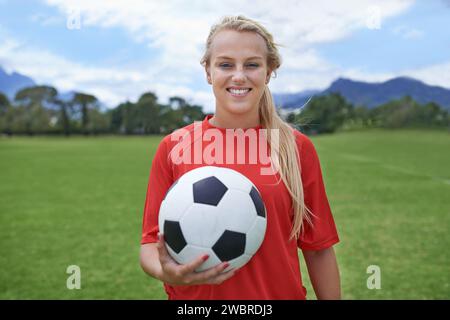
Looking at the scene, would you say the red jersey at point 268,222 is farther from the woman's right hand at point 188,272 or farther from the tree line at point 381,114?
the tree line at point 381,114

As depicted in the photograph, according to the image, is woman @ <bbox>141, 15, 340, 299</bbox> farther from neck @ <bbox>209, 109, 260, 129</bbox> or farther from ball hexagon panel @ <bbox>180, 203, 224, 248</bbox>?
ball hexagon panel @ <bbox>180, 203, 224, 248</bbox>

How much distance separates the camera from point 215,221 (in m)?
1.73

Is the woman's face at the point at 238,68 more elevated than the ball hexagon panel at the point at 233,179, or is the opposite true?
A: the woman's face at the point at 238,68

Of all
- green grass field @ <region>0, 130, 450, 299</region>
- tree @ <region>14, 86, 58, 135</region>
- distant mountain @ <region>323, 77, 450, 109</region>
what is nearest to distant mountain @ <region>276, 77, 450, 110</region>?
distant mountain @ <region>323, 77, 450, 109</region>

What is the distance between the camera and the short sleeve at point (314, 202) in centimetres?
194

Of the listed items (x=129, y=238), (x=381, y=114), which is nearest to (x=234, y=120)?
(x=129, y=238)

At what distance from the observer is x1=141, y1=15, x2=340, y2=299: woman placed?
1856 millimetres

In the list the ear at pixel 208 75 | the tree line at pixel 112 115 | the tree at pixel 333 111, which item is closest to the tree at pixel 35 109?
the tree line at pixel 112 115

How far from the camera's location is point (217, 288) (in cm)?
184

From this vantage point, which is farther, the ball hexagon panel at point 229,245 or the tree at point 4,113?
the tree at point 4,113

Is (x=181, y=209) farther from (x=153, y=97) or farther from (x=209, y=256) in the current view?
(x=153, y=97)

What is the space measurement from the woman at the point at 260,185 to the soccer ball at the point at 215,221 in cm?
8
